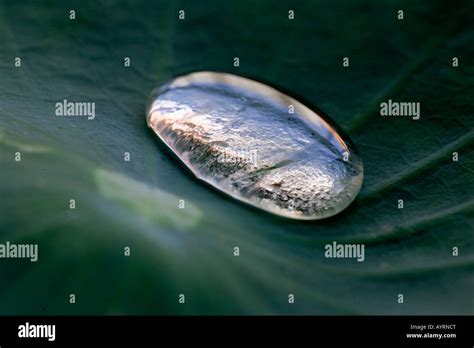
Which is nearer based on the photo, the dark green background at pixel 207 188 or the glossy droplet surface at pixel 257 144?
the dark green background at pixel 207 188

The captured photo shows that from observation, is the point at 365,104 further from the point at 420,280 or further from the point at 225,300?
the point at 225,300

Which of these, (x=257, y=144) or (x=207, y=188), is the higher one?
(x=257, y=144)
